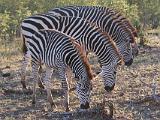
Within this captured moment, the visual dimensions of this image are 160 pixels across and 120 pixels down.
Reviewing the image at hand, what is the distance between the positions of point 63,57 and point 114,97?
189cm

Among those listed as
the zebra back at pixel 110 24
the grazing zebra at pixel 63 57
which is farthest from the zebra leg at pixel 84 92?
the zebra back at pixel 110 24

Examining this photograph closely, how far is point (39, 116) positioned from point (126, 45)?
140 inches

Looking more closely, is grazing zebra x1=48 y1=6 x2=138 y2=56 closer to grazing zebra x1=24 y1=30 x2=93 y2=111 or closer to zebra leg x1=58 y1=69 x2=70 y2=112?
grazing zebra x1=24 y1=30 x2=93 y2=111

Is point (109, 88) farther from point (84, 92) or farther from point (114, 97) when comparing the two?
point (84, 92)

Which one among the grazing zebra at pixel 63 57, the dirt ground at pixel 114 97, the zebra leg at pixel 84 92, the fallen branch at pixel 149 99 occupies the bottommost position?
the dirt ground at pixel 114 97

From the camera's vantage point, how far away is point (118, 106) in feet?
27.8

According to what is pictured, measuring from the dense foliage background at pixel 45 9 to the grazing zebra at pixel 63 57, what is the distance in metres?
7.39

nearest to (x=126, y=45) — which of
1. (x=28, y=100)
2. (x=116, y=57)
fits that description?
(x=116, y=57)

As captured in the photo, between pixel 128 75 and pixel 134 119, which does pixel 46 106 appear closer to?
pixel 134 119

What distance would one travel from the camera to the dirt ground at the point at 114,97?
7984 millimetres

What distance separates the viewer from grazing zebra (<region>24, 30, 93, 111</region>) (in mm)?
7723

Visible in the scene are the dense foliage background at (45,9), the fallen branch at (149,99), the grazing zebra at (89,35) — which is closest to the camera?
the fallen branch at (149,99)

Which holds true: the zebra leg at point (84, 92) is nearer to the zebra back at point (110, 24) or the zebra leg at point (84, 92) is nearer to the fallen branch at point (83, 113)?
the fallen branch at point (83, 113)

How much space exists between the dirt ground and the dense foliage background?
4.63 m
